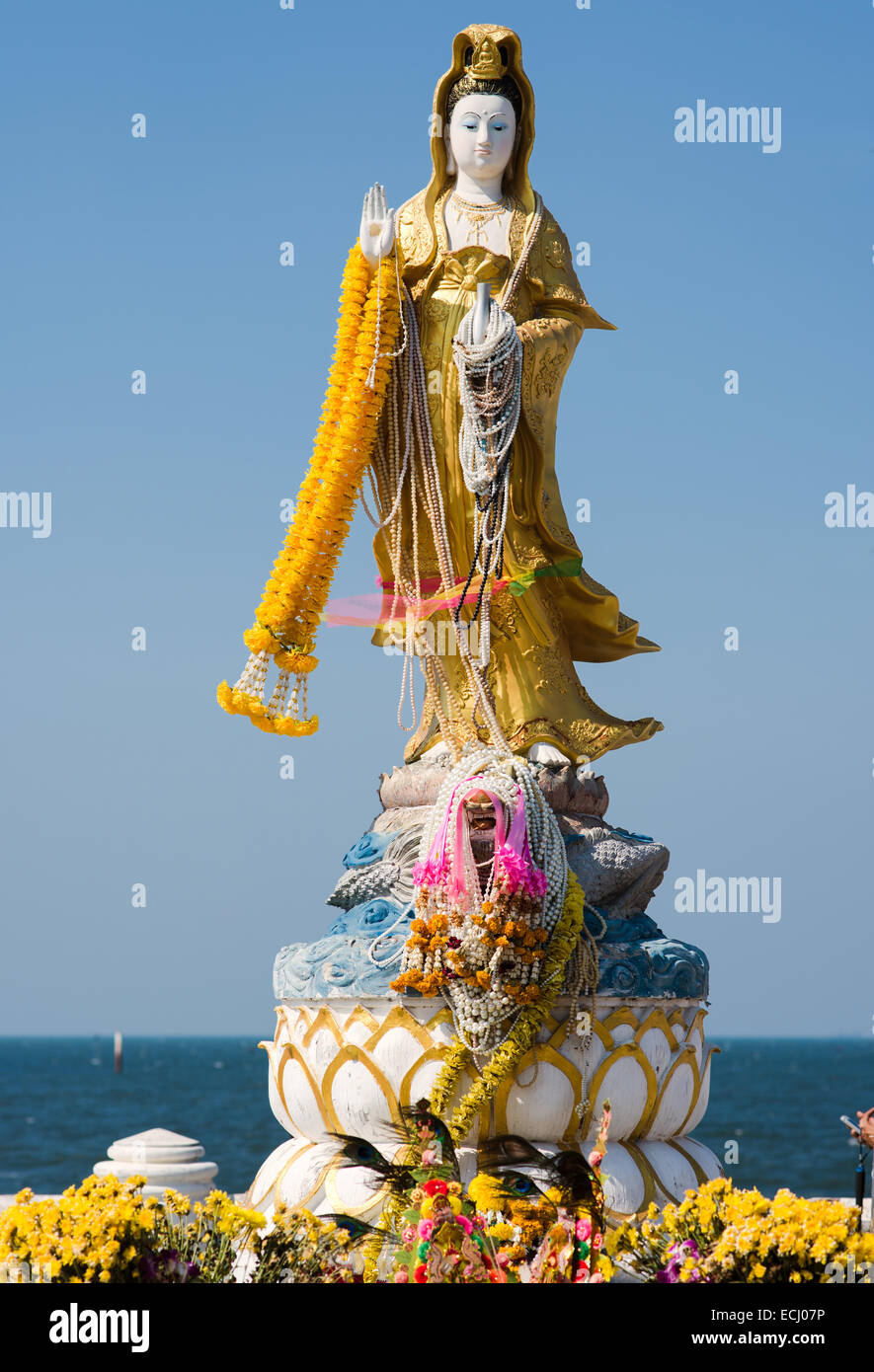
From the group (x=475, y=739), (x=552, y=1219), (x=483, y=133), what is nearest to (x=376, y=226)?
(x=483, y=133)

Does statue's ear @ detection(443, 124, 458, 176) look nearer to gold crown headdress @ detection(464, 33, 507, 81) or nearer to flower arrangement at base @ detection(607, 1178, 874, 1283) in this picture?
gold crown headdress @ detection(464, 33, 507, 81)

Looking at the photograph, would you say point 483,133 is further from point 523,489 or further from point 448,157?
point 523,489

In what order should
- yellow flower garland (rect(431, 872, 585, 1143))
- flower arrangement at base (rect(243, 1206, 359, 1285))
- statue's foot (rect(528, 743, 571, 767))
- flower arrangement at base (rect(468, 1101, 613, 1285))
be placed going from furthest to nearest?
statue's foot (rect(528, 743, 571, 767)) < yellow flower garland (rect(431, 872, 585, 1143)) < flower arrangement at base (rect(243, 1206, 359, 1285)) < flower arrangement at base (rect(468, 1101, 613, 1285))

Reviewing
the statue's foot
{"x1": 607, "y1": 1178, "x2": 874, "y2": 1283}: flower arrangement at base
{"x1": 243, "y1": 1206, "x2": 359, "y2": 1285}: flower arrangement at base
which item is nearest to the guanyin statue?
the statue's foot

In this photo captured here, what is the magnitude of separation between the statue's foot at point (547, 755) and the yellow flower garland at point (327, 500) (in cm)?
113

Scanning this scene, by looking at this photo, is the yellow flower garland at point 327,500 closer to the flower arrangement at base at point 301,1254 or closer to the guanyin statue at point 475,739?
the guanyin statue at point 475,739

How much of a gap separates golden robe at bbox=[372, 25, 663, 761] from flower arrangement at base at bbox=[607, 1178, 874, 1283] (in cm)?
311

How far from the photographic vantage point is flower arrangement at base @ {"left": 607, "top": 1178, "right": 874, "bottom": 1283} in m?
6.28

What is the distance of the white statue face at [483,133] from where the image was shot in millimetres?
9312

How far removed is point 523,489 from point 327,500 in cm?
110

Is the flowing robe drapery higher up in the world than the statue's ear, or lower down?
lower down

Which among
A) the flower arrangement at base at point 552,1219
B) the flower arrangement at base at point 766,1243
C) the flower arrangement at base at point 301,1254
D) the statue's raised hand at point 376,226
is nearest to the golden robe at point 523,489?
the statue's raised hand at point 376,226
